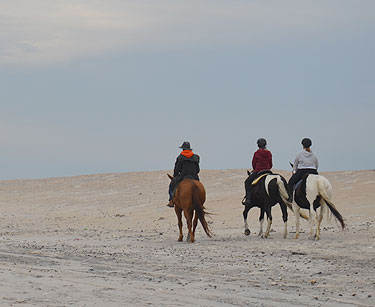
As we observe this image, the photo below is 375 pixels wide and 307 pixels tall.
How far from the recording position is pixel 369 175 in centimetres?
3141

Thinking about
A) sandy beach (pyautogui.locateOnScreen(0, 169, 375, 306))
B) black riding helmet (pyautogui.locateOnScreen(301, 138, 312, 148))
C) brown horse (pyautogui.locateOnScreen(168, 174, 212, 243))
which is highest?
black riding helmet (pyautogui.locateOnScreen(301, 138, 312, 148))

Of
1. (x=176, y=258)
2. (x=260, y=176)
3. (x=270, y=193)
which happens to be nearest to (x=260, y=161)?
(x=260, y=176)

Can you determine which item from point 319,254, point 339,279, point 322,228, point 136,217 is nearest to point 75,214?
point 136,217

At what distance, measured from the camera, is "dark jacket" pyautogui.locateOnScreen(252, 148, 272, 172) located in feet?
60.1

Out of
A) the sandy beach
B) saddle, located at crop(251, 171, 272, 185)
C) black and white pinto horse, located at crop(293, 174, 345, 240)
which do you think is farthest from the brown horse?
black and white pinto horse, located at crop(293, 174, 345, 240)

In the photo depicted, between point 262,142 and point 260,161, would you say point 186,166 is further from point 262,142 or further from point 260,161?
point 262,142

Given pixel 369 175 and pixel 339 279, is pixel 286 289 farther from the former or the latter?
pixel 369 175

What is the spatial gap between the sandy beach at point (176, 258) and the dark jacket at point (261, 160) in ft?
6.00

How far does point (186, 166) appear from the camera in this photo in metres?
17.8

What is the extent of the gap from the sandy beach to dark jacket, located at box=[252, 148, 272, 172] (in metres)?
1.83

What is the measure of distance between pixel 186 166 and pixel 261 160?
2.00 meters

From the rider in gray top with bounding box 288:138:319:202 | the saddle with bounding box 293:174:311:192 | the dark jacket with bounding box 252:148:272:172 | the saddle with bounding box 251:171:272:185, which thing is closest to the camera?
the saddle with bounding box 293:174:311:192

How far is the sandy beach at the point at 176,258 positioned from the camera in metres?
10.1

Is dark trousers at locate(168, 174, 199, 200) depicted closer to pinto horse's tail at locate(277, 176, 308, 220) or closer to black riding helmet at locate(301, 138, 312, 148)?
pinto horse's tail at locate(277, 176, 308, 220)
